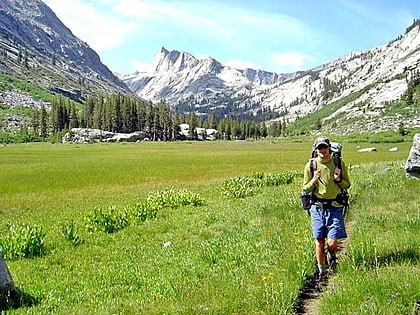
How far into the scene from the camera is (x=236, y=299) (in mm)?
9070

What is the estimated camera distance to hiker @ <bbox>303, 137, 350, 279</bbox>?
35.4 ft

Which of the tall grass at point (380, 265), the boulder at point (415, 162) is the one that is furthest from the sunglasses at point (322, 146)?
the boulder at point (415, 162)

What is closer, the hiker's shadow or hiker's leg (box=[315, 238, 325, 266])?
the hiker's shadow

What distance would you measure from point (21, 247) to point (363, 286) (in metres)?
13.5

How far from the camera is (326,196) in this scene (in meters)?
10.9

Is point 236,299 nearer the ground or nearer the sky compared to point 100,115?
nearer the ground

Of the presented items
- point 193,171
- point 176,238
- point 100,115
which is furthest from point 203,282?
point 100,115

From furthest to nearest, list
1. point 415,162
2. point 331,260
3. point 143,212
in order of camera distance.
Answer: point 143,212, point 415,162, point 331,260

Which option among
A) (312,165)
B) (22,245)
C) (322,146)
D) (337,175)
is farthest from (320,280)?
(22,245)

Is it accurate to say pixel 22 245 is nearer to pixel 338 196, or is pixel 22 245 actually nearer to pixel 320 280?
Result: pixel 320 280

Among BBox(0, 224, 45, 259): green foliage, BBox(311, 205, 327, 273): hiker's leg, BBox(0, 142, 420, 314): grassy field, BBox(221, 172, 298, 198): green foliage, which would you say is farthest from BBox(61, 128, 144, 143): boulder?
BBox(311, 205, 327, 273): hiker's leg

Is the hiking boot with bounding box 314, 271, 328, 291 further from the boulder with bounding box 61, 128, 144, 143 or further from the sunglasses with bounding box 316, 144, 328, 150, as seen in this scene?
the boulder with bounding box 61, 128, 144, 143

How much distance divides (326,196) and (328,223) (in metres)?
0.64

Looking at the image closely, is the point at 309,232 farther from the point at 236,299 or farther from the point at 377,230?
the point at 236,299
